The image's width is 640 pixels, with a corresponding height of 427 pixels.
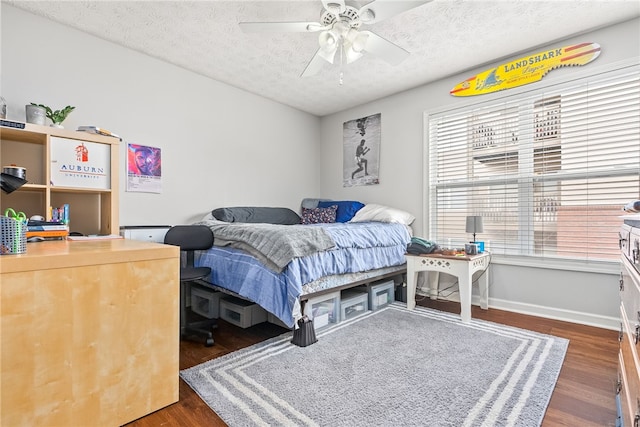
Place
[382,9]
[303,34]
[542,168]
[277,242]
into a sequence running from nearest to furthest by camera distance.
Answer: [382,9] < [277,242] < [303,34] < [542,168]

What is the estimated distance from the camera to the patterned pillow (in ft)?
12.9

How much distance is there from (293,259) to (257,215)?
1.72 metres

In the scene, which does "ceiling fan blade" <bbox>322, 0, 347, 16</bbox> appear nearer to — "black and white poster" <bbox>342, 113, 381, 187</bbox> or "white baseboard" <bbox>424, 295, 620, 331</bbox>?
"black and white poster" <bbox>342, 113, 381, 187</bbox>

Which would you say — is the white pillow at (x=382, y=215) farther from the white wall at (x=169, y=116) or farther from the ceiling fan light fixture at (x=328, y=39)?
the ceiling fan light fixture at (x=328, y=39)

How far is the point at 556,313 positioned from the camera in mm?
2734

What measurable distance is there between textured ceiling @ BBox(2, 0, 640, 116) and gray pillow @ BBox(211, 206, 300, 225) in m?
1.47

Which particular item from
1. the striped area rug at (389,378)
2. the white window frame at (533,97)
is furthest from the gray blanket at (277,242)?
the white window frame at (533,97)

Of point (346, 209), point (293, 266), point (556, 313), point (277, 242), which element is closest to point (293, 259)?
point (293, 266)

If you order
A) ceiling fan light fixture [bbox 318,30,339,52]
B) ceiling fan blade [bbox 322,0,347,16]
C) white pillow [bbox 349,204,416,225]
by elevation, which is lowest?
white pillow [bbox 349,204,416,225]

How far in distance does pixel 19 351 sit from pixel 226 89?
3.18 metres

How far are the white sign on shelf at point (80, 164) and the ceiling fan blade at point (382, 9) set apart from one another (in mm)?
2070

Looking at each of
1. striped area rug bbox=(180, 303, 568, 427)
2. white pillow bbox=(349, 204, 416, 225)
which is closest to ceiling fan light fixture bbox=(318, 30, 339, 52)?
white pillow bbox=(349, 204, 416, 225)

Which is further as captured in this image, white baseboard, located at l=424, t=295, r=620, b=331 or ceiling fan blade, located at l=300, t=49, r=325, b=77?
white baseboard, located at l=424, t=295, r=620, b=331

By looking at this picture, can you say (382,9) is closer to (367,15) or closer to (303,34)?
(367,15)
